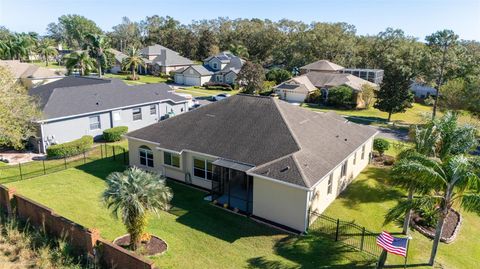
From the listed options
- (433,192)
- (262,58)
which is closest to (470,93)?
(433,192)

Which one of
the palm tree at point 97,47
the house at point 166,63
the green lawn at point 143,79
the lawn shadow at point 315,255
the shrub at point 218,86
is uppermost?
the palm tree at point 97,47

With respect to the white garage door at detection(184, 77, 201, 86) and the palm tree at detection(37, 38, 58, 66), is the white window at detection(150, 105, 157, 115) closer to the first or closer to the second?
the white garage door at detection(184, 77, 201, 86)

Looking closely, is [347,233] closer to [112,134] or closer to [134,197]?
[134,197]

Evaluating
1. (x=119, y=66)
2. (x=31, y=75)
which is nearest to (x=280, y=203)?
(x=31, y=75)

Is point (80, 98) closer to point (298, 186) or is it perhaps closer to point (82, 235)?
point (82, 235)

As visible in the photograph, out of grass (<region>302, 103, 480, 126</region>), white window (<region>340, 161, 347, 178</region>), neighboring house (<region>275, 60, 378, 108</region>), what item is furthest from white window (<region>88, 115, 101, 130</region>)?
neighboring house (<region>275, 60, 378, 108</region>)

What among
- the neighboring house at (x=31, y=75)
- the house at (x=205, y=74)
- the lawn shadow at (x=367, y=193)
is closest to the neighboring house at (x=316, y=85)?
the house at (x=205, y=74)

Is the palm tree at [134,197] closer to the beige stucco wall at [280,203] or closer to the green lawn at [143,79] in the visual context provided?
the beige stucco wall at [280,203]
